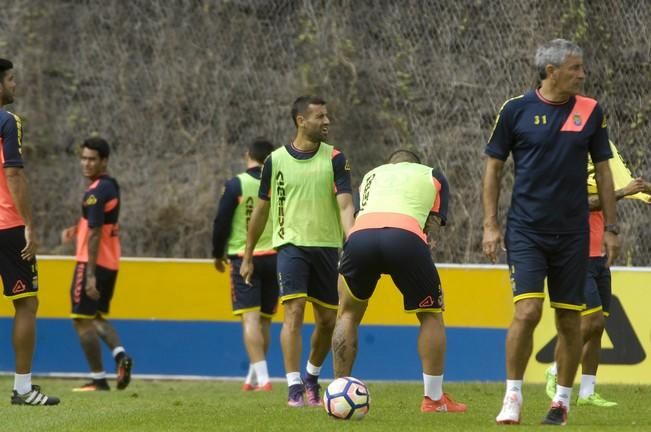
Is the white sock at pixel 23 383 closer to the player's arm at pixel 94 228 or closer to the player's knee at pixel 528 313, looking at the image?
the player's arm at pixel 94 228

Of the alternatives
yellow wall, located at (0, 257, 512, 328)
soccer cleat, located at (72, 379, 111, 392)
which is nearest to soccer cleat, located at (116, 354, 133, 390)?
soccer cleat, located at (72, 379, 111, 392)

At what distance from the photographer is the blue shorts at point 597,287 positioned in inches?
406

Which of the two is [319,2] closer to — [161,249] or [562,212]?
[161,249]

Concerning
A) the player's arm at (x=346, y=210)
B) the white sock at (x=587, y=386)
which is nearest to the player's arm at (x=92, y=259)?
the player's arm at (x=346, y=210)

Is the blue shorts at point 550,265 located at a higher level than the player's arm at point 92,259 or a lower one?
higher

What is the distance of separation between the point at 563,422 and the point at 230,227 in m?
5.66

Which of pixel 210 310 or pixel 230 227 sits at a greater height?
pixel 230 227

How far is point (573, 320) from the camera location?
8203 mm

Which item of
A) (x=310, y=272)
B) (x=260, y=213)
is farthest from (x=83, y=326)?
→ (x=310, y=272)

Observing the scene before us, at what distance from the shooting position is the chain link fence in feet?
50.1

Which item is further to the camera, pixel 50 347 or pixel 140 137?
pixel 140 137

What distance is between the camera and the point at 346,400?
856 cm

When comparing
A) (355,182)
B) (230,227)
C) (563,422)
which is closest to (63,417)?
(563,422)

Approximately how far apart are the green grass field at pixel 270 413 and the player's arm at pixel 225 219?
4.50 ft
